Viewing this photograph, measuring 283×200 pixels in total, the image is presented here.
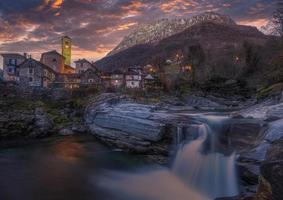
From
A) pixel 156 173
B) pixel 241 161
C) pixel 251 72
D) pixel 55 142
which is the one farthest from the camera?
pixel 251 72

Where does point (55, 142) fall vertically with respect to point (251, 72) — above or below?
below

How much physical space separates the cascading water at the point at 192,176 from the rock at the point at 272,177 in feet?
33.3

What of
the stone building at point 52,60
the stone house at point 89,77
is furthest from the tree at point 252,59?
the stone building at point 52,60

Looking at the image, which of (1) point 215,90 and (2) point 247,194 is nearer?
(2) point 247,194

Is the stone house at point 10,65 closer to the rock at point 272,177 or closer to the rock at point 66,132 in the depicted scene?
the rock at point 66,132

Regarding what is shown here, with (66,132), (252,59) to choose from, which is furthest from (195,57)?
(66,132)

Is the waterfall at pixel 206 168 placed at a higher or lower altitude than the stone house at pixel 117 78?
lower

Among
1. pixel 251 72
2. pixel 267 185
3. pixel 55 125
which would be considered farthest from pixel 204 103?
pixel 267 185

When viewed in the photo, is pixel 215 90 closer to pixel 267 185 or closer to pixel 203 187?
pixel 203 187

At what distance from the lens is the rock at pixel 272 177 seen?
8.17 meters

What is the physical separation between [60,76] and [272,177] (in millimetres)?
78357

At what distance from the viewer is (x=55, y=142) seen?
37688mm

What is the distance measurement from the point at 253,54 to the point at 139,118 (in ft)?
162

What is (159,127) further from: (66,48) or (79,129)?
(66,48)
